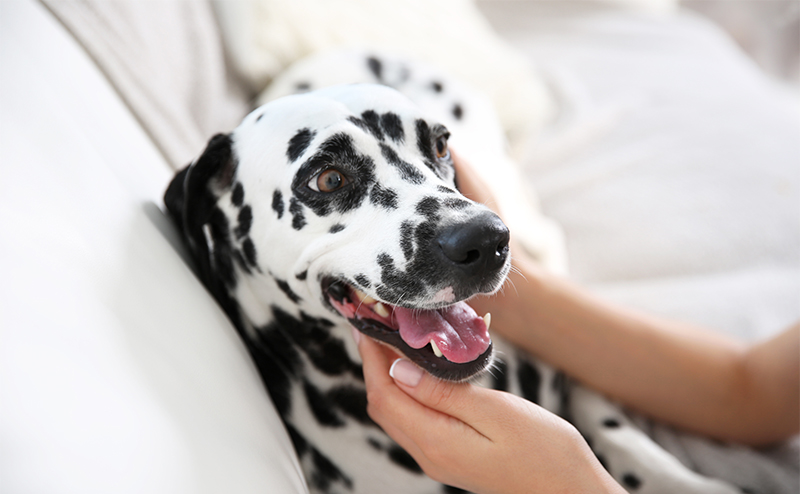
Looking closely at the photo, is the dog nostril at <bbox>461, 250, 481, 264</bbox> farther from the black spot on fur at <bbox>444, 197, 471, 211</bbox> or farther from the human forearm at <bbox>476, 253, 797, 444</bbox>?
the human forearm at <bbox>476, 253, 797, 444</bbox>

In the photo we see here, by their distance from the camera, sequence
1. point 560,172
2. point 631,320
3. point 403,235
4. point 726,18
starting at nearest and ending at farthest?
1. point 403,235
2. point 631,320
3. point 560,172
4. point 726,18

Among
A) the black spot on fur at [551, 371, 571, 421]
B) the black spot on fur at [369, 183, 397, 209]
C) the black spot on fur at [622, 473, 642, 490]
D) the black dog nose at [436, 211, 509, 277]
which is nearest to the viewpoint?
the black dog nose at [436, 211, 509, 277]

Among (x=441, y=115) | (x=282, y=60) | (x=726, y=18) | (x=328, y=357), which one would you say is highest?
(x=282, y=60)

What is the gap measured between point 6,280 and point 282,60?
4.11 feet

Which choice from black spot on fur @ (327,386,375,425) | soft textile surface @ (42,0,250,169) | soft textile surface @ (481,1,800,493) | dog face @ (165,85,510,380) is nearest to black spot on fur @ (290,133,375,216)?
dog face @ (165,85,510,380)

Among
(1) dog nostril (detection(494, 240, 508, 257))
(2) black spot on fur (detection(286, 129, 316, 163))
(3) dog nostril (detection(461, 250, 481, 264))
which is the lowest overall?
(1) dog nostril (detection(494, 240, 508, 257))

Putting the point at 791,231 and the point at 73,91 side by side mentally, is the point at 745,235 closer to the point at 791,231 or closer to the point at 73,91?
the point at 791,231

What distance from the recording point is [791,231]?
1.78 meters

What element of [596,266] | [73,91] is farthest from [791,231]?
[73,91]

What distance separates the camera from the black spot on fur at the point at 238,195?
106 cm

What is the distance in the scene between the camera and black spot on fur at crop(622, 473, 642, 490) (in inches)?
46.4

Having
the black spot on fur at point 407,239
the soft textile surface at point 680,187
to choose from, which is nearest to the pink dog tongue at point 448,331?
the black spot on fur at point 407,239

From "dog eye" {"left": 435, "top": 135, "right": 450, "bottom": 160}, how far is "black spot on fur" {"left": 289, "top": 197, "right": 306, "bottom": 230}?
0.29 meters

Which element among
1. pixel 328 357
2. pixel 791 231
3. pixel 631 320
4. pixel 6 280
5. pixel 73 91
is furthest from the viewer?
pixel 791 231
